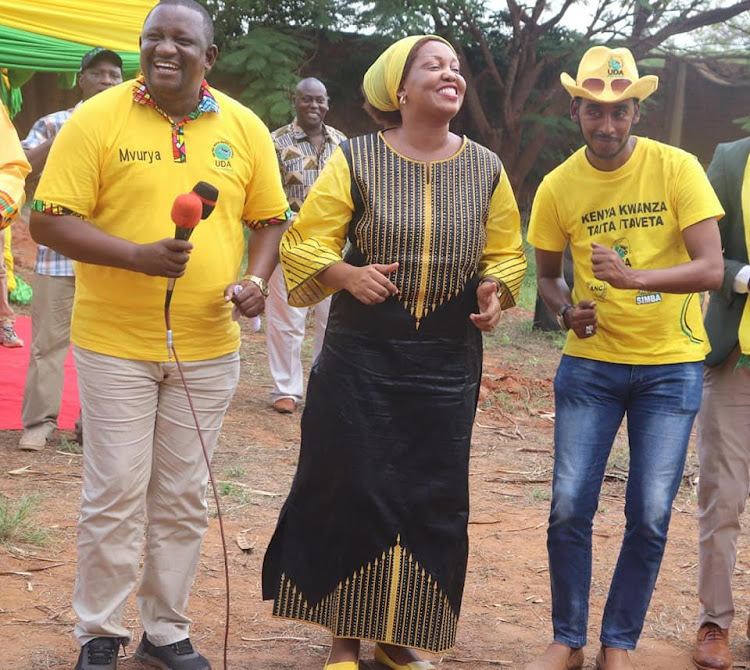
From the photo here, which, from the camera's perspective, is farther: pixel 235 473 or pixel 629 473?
pixel 235 473

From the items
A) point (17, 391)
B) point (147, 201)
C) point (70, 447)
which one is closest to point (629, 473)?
point (147, 201)

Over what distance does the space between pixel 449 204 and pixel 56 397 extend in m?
3.89

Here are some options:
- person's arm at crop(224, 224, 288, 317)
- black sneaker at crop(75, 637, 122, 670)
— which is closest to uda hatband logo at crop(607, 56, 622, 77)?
person's arm at crop(224, 224, 288, 317)

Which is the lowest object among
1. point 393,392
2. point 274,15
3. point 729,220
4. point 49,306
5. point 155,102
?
point 49,306

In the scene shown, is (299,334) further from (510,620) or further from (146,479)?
(146,479)

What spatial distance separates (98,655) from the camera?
3656 millimetres

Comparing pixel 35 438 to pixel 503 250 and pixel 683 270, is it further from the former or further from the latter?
pixel 683 270

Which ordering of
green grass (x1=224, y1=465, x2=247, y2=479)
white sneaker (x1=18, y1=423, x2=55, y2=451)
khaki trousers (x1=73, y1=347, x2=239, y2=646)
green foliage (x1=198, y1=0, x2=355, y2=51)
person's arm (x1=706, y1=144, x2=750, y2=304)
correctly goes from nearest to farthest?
khaki trousers (x1=73, y1=347, x2=239, y2=646) → person's arm (x1=706, y1=144, x2=750, y2=304) → green grass (x1=224, y1=465, x2=247, y2=479) → white sneaker (x1=18, y1=423, x2=55, y2=451) → green foliage (x1=198, y1=0, x2=355, y2=51)

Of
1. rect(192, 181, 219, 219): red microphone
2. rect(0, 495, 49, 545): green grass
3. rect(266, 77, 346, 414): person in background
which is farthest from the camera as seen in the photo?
rect(266, 77, 346, 414): person in background

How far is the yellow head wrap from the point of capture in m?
3.71

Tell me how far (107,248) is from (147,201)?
217mm

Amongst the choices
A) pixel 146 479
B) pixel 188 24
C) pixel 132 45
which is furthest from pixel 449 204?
pixel 132 45

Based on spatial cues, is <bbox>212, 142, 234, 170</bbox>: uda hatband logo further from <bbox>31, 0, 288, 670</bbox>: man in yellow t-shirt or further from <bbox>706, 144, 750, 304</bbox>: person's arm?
<bbox>706, 144, 750, 304</bbox>: person's arm

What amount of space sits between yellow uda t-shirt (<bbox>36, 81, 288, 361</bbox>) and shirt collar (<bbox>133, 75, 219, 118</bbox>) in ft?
0.06
